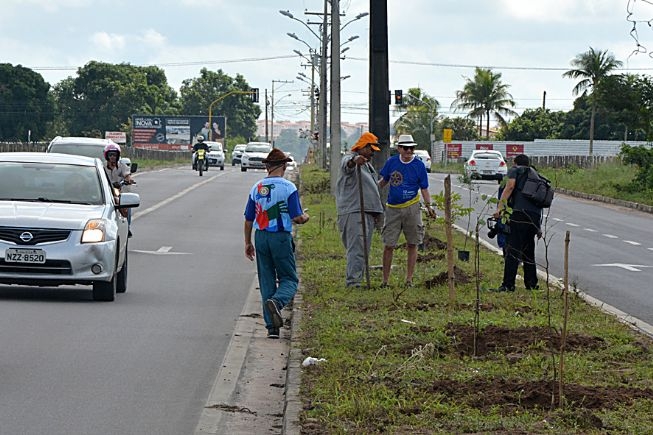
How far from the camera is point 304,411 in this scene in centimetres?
795

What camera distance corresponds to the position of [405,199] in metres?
15.0

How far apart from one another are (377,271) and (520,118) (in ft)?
339

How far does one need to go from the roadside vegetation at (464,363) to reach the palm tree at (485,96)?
311ft

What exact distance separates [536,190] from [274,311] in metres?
4.70

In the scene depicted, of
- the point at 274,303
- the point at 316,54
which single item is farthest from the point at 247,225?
the point at 316,54

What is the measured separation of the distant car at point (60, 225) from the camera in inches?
522

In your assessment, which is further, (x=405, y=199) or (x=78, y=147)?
(x=78, y=147)

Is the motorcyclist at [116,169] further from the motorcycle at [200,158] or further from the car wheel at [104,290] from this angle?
the motorcycle at [200,158]

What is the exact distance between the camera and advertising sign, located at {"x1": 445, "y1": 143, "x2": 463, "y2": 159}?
93.3 meters

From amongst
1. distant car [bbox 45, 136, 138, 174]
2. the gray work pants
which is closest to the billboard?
distant car [bbox 45, 136, 138, 174]

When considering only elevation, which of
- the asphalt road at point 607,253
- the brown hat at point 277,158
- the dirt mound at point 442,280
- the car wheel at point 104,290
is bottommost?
the asphalt road at point 607,253

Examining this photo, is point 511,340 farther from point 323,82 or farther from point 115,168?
point 323,82

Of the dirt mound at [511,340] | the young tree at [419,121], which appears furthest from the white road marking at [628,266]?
the young tree at [419,121]

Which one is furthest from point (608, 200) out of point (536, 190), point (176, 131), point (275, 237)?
point (176, 131)
